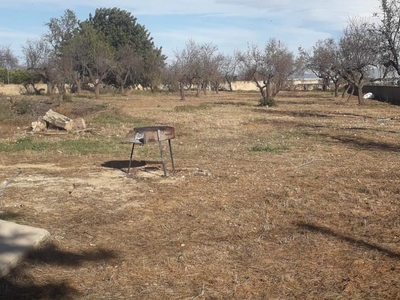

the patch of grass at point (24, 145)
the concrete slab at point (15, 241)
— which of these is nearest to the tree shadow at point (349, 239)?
the concrete slab at point (15, 241)

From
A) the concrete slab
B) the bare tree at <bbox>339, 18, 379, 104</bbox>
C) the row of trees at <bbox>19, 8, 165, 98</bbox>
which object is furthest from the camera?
the row of trees at <bbox>19, 8, 165, 98</bbox>

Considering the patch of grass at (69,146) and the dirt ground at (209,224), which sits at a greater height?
the patch of grass at (69,146)

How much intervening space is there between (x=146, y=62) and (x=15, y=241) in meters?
58.5

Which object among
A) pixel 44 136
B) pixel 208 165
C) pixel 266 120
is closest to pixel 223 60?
pixel 266 120

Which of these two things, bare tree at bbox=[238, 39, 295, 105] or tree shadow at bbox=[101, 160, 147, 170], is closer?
tree shadow at bbox=[101, 160, 147, 170]

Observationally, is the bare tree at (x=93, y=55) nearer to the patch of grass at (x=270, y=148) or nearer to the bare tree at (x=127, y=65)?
the bare tree at (x=127, y=65)

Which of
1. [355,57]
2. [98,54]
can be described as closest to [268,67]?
[355,57]

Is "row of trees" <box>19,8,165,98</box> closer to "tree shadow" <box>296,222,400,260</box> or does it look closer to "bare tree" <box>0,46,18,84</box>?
"bare tree" <box>0,46,18,84</box>

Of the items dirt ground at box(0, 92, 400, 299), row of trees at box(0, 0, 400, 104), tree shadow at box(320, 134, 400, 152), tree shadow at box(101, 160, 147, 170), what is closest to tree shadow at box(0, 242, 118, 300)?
dirt ground at box(0, 92, 400, 299)

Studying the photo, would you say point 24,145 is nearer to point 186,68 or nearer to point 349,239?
point 349,239

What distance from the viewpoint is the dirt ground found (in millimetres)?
4316

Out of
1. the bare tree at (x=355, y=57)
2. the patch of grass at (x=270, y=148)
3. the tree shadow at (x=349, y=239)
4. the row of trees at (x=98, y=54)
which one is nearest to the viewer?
the tree shadow at (x=349, y=239)

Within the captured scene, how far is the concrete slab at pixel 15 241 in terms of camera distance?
15.1ft

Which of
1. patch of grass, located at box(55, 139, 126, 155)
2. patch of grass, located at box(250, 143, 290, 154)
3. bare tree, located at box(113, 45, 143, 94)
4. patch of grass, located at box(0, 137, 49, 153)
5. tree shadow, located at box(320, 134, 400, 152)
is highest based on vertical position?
bare tree, located at box(113, 45, 143, 94)
